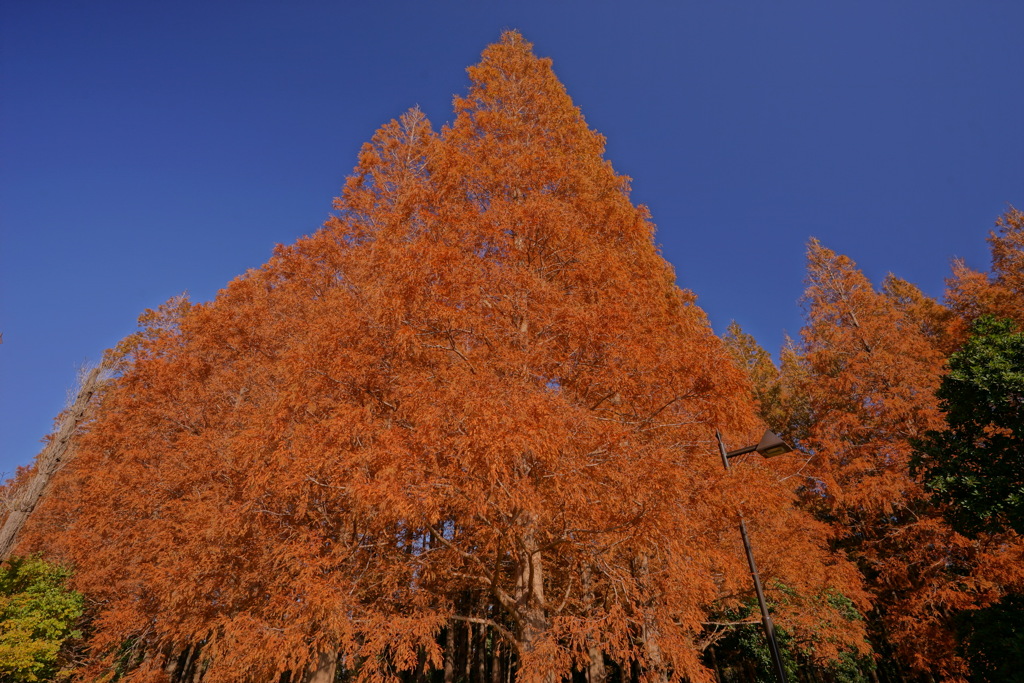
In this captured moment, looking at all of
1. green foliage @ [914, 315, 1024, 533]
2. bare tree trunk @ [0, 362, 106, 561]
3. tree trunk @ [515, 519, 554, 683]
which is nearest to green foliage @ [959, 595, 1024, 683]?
green foliage @ [914, 315, 1024, 533]

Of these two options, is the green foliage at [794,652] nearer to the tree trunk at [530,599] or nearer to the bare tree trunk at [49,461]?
the tree trunk at [530,599]

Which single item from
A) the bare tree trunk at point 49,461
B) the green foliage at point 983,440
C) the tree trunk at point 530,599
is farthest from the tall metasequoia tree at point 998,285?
the bare tree trunk at point 49,461

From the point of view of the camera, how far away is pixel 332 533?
30.8ft

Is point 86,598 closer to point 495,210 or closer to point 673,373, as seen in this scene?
point 495,210

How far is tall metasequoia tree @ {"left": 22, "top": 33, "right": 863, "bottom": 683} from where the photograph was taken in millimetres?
6059

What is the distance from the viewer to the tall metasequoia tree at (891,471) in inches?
488

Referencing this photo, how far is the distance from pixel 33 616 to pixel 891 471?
26045 mm

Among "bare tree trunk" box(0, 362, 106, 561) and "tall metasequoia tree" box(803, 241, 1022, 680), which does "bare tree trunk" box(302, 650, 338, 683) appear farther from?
"tall metasequoia tree" box(803, 241, 1022, 680)

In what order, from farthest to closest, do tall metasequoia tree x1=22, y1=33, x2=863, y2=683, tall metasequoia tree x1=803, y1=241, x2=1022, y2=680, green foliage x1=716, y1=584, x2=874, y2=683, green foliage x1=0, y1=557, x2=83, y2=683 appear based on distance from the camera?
green foliage x1=716, y1=584, x2=874, y2=683
tall metasequoia tree x1=803, y1=241, x2=1022, y2=680
green foliage x1=0, y1=557, x2=83, y2=683
tall metasequoia tree x1=22, y1=33, x2=863, y2=683

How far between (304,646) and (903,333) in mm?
20824

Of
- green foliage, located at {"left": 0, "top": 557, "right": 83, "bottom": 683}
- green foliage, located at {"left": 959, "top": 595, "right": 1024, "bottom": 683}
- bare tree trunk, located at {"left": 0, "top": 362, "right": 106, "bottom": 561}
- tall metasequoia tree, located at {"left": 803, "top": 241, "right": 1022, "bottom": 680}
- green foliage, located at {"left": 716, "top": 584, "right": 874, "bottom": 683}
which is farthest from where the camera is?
bare tree trunk, located at {"left": 0, "top": 362, "right": 106, "bottom": 561}

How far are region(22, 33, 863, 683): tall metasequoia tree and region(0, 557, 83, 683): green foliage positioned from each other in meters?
1.35

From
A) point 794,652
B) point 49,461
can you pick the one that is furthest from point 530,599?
point 49,461

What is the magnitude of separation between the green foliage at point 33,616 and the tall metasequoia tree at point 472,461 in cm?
135
